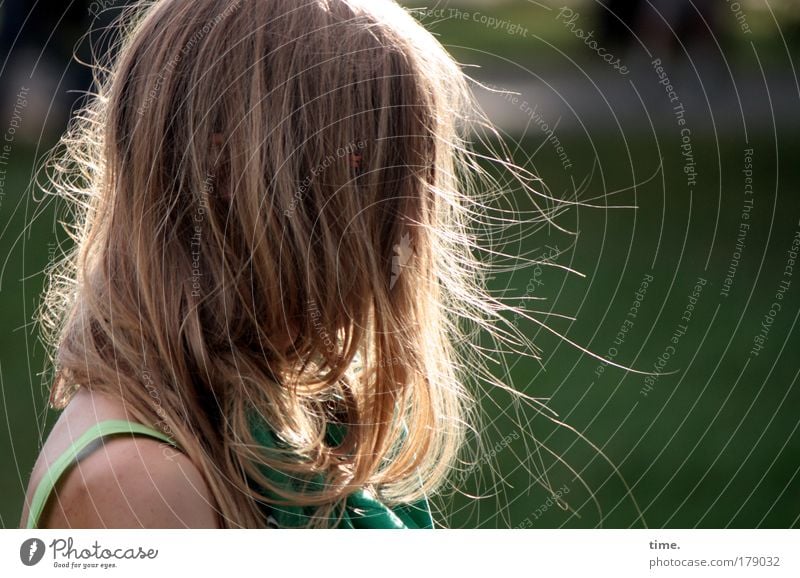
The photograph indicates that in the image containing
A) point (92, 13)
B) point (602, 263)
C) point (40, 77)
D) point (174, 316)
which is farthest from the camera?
point (602, 263)

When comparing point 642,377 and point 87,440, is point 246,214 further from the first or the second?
point 642,377

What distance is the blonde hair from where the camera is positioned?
600mm

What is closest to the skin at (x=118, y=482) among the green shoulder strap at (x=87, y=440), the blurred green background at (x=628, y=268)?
the green shoulder strap at (x=87, y=440)

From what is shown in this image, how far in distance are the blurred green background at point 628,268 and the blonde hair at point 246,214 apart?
386 millimetres

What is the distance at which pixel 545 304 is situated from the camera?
1.90 m

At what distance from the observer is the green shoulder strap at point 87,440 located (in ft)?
1.80

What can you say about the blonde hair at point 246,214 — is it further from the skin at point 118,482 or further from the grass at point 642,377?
the grass at point 642,377
